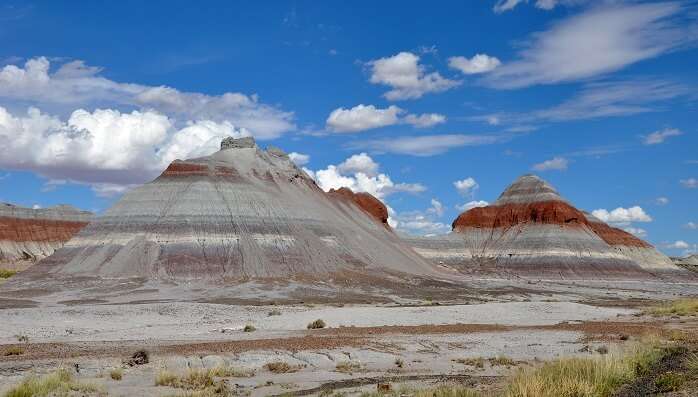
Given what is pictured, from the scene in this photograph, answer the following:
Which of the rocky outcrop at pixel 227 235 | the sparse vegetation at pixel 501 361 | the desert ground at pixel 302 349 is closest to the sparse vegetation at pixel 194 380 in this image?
the desert ground at pixel 302 349

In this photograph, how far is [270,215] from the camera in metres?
90.2

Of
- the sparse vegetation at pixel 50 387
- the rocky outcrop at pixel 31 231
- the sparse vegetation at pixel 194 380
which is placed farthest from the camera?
the rocky outcrop at pixel 31 231

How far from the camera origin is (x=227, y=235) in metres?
83.7

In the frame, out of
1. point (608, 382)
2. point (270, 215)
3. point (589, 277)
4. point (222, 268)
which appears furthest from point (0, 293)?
point (589, 277)

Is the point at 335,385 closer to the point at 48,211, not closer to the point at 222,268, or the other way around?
the point at 222,268

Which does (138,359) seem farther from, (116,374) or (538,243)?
(538,243)

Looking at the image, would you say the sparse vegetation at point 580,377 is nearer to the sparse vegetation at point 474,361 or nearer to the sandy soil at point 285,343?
the sandy soil at point 285,343

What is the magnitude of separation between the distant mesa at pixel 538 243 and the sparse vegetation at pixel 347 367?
106276 mm

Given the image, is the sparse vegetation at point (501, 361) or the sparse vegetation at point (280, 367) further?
the sparse vegetation at point (501, 361)

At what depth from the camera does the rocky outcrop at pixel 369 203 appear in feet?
409

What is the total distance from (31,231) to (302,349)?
13382 cm

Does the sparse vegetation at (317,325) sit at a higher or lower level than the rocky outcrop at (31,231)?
lower

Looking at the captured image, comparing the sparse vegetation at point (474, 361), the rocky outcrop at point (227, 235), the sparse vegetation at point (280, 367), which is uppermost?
the rocky outcrop at point (227, 235)

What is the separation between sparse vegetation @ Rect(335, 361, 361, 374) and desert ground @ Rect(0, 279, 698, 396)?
34 mm
